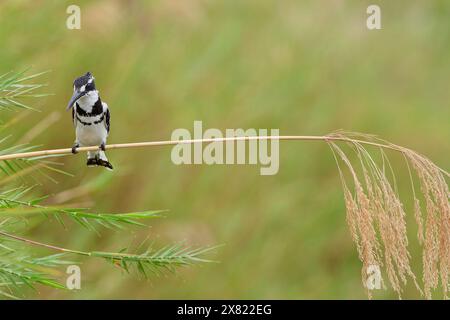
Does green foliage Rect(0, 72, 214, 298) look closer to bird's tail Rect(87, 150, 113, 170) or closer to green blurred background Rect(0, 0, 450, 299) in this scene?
bird's tail Rect(87, 150, 113, 170)

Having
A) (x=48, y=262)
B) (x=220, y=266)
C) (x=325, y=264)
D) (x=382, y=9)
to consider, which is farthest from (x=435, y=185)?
(x=382, y=9)

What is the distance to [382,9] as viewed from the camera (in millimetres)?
6227

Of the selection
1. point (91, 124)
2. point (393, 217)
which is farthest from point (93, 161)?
point (393, 217)

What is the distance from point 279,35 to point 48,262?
358 cm

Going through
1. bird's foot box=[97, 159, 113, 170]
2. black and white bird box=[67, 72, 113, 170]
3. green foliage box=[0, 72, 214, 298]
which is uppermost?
black and white bird box=[67, 72, 113, 170]

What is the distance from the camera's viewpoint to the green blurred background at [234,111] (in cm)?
336

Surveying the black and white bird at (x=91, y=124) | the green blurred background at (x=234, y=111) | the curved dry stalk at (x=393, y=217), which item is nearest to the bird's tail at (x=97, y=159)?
the black and white bird at (x=91, y=124)

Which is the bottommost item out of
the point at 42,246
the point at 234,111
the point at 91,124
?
the point at 42,246

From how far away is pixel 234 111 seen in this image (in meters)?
4.22

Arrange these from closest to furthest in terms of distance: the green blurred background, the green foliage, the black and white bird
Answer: the green foliage
the black and white bird
the green blurred background

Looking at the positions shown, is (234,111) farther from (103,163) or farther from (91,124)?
(103,163)

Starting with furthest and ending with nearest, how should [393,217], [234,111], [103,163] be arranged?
1. [234,111]
2. [103,163]
3. [393,217]

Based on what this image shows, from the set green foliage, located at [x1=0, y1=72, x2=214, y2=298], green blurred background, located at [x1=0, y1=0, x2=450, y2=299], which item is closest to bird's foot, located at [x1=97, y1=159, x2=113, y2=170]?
green foliage, located at [x1=0, y1=72, x2=214, y2=298]

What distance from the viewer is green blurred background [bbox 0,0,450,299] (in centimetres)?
336
